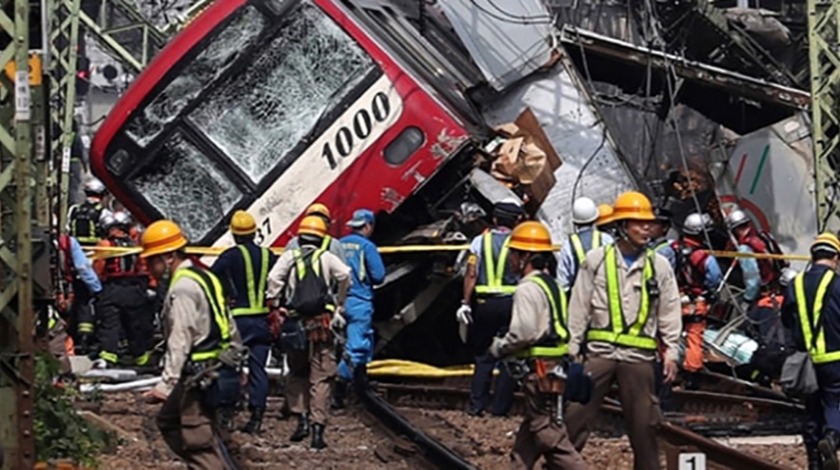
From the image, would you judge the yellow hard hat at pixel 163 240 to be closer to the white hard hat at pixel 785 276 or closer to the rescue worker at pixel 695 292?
the rescue worker at pixel 695 292

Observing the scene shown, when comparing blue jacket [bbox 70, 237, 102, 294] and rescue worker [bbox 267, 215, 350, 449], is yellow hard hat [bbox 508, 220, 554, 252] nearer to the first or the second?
rescue worker [bbox 267, 215, 350, 449]

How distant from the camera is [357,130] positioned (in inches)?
669

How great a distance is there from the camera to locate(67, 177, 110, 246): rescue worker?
61.7ft

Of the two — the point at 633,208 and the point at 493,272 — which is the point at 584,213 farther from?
the point at 633,208

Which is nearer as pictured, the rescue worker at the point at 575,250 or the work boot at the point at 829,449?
the work boot at the point at 829,449

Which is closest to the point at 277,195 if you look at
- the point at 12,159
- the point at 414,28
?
the point at 414,28

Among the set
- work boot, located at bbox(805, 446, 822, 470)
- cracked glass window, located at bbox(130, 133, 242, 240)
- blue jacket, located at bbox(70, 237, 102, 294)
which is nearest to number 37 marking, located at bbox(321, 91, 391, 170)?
cracked glass window, located at bbox(130, 133, 242, 240)

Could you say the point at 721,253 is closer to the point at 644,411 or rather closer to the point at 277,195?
the point at 277,195

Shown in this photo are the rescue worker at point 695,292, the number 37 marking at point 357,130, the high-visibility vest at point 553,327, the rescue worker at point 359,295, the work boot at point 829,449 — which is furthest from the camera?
the number 37 marking at point 357,130

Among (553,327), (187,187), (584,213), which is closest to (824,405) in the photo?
(553,327)

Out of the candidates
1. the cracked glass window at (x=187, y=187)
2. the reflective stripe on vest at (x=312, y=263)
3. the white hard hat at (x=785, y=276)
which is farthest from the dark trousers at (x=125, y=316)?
the white hard hat at (x=785, y=276)

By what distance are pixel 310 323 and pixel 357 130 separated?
406 cm

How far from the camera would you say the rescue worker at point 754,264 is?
17.1 meters

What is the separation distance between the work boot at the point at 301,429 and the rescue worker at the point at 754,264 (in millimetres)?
5339
